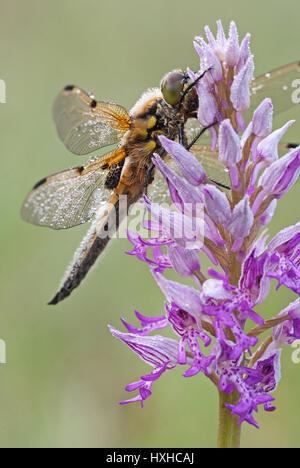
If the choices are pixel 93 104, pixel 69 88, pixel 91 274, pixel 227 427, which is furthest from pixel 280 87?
pixel 91 274

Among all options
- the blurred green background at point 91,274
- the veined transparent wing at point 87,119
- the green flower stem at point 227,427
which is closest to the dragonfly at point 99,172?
the veined transparent wing at point 87,119

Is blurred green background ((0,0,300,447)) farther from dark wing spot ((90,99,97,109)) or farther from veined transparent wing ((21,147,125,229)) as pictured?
dark wing spot ((90,99,97,109))

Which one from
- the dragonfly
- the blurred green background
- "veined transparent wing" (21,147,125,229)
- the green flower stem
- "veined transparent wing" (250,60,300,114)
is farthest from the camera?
the blurred green background

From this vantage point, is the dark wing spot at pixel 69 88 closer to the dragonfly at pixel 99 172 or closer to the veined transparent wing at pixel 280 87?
the dragonfly at pixel 99 172

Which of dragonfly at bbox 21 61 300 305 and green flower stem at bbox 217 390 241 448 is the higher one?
dragonfly at bbox 21 61 300 305

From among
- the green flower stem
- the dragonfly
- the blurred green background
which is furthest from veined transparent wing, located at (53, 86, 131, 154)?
the green flower stem

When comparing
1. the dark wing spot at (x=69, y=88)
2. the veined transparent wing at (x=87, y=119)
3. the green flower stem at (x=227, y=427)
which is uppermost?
the dark wing spot at (x=69, y=88)

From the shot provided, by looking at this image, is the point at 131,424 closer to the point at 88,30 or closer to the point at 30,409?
the point at 30,409

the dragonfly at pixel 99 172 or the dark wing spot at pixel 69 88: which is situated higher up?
the dark wing spot at pixel 69 88
